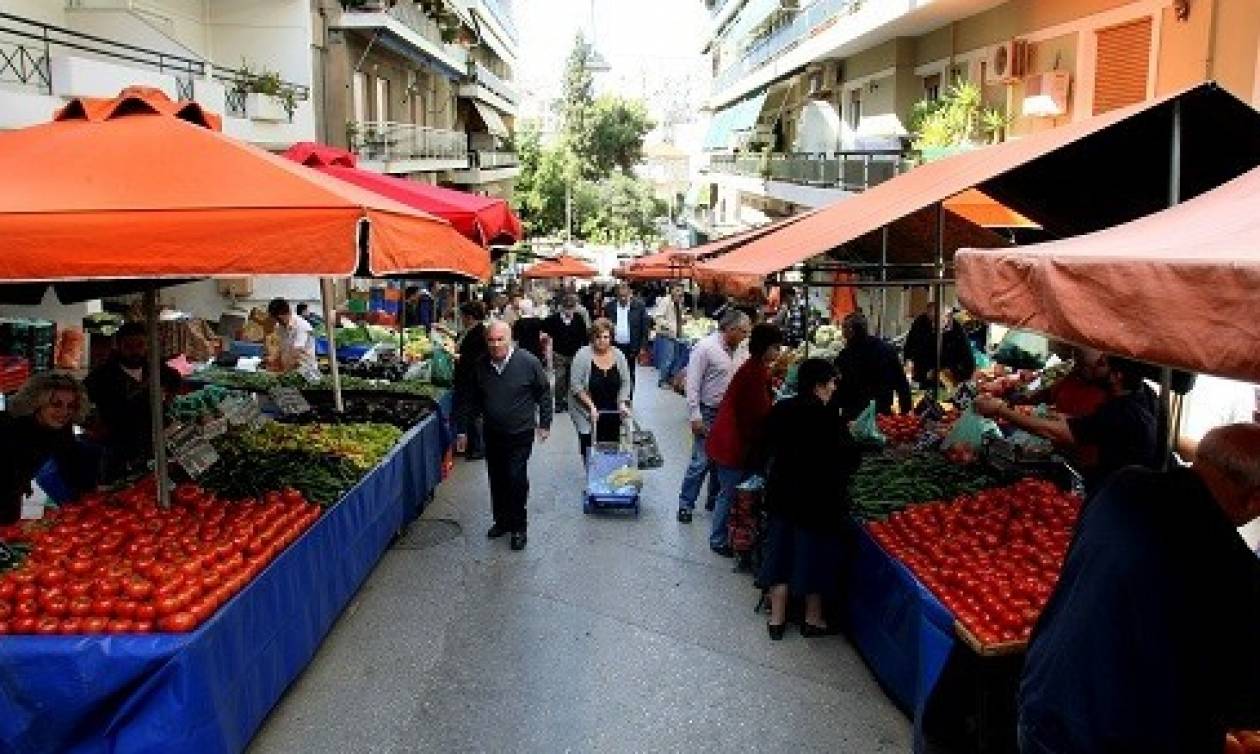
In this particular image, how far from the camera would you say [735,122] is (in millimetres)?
37844

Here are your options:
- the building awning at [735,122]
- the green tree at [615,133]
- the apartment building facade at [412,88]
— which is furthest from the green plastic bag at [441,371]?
the green tree at [615,133]

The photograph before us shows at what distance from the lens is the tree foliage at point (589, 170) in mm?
61938

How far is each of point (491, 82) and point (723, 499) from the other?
45.7 meters

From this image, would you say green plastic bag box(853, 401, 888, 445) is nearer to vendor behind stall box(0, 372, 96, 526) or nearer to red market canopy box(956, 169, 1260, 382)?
red market canopy box(956, 169, 1260, 382)

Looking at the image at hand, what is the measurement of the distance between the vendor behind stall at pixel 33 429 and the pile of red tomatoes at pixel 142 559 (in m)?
0.35

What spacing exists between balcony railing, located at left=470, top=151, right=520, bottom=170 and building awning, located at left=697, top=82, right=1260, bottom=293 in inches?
1414

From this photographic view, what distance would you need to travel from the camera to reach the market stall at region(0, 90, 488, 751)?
13.6ft

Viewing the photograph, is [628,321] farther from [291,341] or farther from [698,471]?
[698,471]

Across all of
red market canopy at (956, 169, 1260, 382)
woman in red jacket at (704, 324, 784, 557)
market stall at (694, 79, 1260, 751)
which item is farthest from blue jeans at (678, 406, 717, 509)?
red market canopy at (956, 169, 1260, 382)

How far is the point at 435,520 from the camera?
376 inches

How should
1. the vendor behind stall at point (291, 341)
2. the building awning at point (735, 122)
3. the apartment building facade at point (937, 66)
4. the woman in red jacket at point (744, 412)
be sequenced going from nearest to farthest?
the woman in red jacket at point (744, 412) < the apartment building facade at point (937, 66) < the vendor behind stall at point (291, 341) < the building awning at point (735, 122)

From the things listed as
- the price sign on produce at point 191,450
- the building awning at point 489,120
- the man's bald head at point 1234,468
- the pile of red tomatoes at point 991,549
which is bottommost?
the pile of red tomatoes at point 991,549

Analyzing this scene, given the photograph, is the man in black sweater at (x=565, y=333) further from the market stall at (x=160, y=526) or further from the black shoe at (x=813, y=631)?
the market stall at (x=160, y=526)

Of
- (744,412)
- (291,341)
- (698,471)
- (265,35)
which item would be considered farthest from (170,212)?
(265,35)
